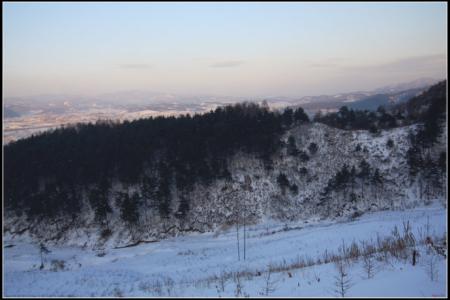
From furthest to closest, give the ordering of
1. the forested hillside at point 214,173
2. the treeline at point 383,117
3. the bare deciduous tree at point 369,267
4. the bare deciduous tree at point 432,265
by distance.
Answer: the treeline at point 383,117, the forested hillside at point 214,173, the bare deciduous tree at point 369,267, the bare deciduous tree at point 432,265

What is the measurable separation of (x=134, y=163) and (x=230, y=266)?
90.1 feet

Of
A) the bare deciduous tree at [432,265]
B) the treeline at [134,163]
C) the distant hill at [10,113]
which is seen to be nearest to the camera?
the bare deciduous tree at [432,265]

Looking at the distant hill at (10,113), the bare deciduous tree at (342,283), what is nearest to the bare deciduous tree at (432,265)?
the bare deciduous tree at (342,283)

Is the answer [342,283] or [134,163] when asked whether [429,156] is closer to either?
[134,163]

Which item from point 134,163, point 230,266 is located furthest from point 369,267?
point 134,163

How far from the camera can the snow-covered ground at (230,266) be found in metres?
7.62

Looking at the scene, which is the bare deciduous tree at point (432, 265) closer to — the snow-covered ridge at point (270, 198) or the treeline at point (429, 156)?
the snow-covered ridge at point (270, 198)

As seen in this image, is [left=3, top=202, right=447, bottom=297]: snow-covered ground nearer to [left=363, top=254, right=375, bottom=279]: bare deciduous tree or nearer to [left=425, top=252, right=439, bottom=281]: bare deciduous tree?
[left=425, top=252, right=439, bottom=281]: bare deciduous tree

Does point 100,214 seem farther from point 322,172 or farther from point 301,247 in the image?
point 322,172

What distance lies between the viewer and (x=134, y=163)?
153 ft

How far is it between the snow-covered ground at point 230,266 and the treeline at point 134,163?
631 centimetres

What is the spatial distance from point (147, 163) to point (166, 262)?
76.1ft

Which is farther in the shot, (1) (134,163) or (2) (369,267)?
(1) (134,163)

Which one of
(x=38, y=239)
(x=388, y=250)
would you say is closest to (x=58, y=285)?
(x=388, y=250)
